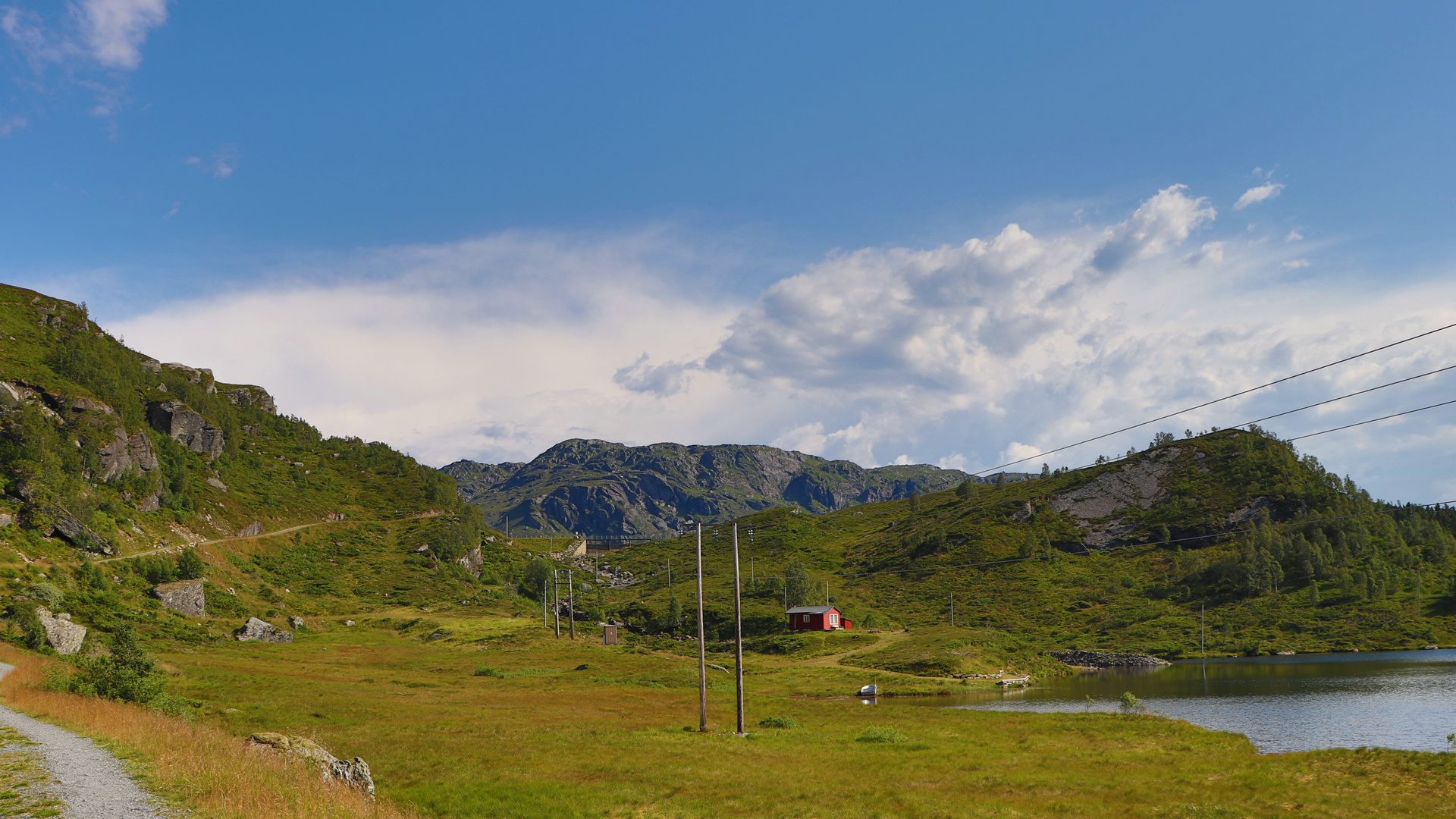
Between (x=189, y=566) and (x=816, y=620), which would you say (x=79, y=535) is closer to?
(x=189, y=566)

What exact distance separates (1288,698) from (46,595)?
133m

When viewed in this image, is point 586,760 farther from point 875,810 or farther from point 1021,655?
point 1021,655

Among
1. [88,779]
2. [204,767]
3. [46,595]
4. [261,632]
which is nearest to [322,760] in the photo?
[204,767]

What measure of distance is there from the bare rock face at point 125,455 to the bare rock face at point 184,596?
52.7 meters

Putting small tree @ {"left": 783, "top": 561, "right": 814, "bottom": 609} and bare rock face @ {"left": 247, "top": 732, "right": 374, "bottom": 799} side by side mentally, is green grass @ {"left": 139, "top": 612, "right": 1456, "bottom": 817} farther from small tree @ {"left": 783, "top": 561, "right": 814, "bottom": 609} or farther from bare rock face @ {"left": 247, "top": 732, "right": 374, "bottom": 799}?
small tree @ {"left": 783, "top": 561, "right": 814, "bottom": 609}

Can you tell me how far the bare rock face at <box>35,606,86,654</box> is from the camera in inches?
2496

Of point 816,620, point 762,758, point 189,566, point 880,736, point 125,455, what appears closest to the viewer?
point 762,758

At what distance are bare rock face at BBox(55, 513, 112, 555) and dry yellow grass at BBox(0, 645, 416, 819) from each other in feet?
308

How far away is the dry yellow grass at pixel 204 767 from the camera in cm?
1978

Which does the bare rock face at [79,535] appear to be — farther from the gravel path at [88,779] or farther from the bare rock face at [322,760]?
the bare rock face at [322,760]

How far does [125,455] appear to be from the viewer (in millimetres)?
153000

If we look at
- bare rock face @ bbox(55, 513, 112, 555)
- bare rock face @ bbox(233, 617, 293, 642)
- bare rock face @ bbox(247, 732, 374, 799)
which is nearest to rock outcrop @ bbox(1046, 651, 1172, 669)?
bare rock face @ bbox(233, 617, 293, 642)

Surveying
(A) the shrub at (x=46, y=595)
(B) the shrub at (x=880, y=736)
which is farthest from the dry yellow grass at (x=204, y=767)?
(A) the shrub at (x=46, y=595)

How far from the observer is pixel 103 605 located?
3553 inches
